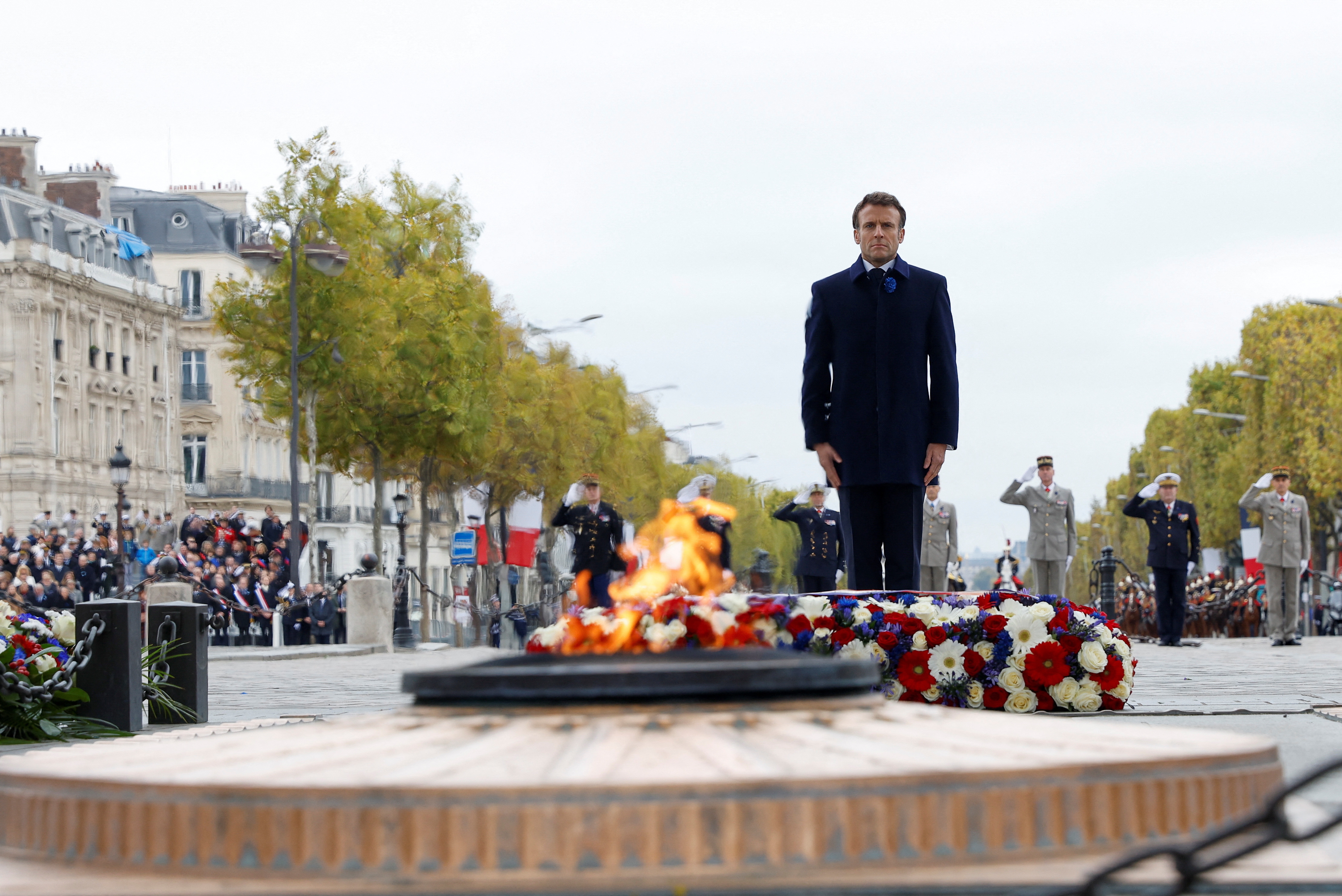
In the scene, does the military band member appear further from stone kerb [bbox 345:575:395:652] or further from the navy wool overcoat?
the navy wool overcoat

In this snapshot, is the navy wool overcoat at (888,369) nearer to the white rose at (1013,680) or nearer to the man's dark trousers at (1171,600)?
the white rose at (1013,680)

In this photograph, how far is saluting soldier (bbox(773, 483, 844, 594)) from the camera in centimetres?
2314

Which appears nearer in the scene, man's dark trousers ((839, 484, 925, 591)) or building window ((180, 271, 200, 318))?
man's dark trousers ((839, 484, 925, 591))

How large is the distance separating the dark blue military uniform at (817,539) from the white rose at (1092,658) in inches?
604

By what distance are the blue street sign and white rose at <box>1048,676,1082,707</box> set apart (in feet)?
89.5

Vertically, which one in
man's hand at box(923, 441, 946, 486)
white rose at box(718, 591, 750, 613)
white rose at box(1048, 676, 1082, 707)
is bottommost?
white rose at box(1048, 676, 1082, 707)

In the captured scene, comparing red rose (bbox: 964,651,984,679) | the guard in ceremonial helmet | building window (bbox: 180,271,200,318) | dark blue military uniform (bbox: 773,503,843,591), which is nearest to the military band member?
dark blue military uniform (bbox: 773,503,843,591)

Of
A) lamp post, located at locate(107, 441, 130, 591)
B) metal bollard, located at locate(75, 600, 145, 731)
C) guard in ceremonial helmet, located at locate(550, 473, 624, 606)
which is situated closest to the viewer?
metal bollard, located at locate(75, 600, 145, 731)

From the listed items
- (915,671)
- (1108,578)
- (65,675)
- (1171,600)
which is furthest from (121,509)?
(915,671)

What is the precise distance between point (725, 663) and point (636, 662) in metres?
0.20

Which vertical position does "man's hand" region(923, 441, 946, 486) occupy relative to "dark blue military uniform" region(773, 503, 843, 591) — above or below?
above

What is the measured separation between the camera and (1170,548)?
2206cm

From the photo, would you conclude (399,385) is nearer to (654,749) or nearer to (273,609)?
(273,609)

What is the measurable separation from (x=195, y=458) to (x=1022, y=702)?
7160 centimetres
